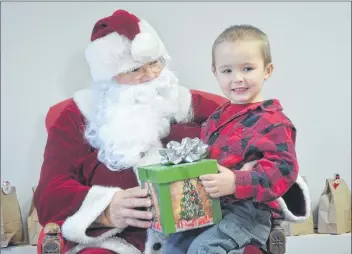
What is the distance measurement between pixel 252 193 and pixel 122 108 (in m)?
0.69

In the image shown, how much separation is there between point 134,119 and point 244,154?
0.54 metres

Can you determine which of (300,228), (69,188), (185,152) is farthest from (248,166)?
(300,228)

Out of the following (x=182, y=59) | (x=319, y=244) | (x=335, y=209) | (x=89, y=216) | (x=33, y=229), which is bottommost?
(x=319, y=244)

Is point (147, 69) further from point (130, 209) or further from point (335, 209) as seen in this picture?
point (335, 209)

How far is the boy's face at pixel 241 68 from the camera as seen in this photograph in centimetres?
149

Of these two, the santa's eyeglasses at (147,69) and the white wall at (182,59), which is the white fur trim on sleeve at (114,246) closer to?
the santa's eyeglasses at (147,69)

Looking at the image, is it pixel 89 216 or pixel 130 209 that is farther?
pixel 89 216

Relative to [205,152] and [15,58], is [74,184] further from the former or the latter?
[15,58]

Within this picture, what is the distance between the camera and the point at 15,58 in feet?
8.52

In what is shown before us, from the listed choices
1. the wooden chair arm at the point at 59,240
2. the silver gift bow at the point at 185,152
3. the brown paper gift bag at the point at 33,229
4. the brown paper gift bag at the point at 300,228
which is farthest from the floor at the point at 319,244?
the silver gift bow at the point at 185,152

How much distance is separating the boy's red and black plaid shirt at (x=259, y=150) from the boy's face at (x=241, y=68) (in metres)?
0.05

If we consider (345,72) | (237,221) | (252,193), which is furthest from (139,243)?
(345,72)

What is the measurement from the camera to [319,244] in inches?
106

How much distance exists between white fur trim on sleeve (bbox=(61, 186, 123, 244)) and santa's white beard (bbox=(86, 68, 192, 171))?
12 cm
